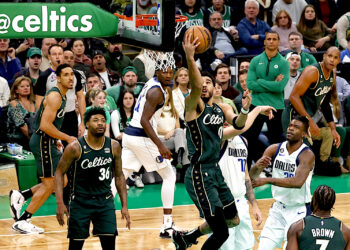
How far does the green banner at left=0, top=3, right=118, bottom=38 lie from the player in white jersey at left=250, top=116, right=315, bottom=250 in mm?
2525

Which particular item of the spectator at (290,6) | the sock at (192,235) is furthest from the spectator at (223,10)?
the sock at (192,235)

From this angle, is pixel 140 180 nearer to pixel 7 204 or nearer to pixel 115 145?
pixel 7 204

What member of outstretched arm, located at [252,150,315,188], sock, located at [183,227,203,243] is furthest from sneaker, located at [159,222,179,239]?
outstretched arm, located at [252,150,315,188]

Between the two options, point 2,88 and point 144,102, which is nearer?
point 144,102

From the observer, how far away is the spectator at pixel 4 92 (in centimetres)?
1236

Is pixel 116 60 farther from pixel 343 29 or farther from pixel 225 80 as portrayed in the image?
pixel 343 29

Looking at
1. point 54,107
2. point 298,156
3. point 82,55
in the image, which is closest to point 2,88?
point 82,55

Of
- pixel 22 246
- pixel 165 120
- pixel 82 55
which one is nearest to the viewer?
pixel 22 246

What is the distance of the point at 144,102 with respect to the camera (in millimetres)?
9734

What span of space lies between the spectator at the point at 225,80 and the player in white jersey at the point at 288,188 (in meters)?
4.91

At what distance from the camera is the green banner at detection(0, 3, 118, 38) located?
6.21 m

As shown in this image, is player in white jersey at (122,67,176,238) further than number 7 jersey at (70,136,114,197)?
Yes

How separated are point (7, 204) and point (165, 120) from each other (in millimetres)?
2740

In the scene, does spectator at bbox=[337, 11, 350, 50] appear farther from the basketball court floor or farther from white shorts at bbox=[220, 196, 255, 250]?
white shorts at bbox=[220, 196, 255, 250]
